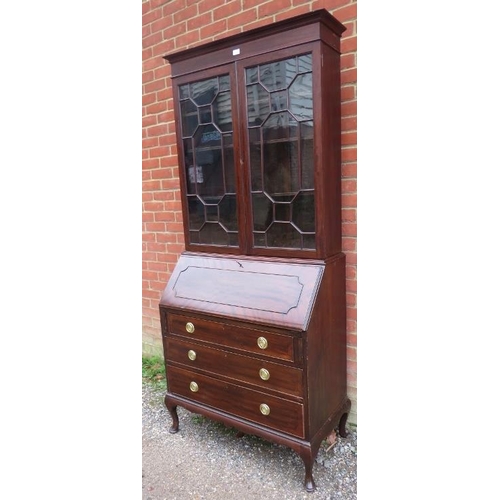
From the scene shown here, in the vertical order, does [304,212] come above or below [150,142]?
below

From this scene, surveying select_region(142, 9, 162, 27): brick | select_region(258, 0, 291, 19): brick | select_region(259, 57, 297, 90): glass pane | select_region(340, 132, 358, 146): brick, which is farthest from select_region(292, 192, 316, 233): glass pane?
select_region(142, 9, 162, 27): brick

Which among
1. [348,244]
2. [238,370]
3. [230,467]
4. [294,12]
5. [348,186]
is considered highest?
[294,12]

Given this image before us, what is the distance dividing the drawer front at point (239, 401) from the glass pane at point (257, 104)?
1346 mm

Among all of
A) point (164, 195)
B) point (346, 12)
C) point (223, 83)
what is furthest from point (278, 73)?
point (164, 195)

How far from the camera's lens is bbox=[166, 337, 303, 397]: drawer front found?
1.73 metres

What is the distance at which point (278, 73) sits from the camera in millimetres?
1741

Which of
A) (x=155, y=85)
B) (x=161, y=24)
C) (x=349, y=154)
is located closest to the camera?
(x=349, y=154)

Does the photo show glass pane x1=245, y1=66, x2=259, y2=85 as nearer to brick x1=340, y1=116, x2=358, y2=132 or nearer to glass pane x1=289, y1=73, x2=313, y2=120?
glass pane x1=289, y1=73, x2=313, y2=120

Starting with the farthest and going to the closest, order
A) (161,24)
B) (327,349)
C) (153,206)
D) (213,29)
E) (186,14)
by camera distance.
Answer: (153,206), (161,24), (186,14), (213,29), (327,349)

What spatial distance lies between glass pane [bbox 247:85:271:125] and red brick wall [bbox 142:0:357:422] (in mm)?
446

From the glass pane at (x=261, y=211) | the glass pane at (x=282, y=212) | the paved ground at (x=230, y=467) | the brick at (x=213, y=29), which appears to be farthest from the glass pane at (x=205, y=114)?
the paved ground at (x=230, y=467)

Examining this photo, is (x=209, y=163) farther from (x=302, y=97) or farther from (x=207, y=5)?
(x=207, y=5)

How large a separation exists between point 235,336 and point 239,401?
351 millimetres

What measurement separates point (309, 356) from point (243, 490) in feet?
2.58
